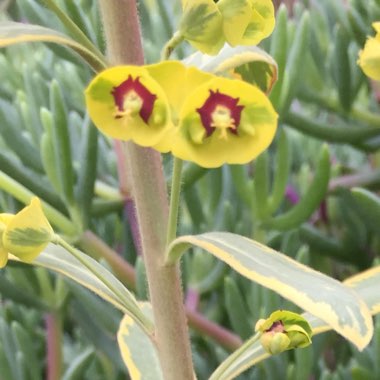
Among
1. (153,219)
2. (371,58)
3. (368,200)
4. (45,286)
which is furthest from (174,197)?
(45,286)

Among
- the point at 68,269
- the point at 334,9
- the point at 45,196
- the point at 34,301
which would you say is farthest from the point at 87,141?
the point at 334,9

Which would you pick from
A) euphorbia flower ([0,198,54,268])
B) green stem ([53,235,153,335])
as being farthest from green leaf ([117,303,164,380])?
euphorbia flower ([0,198,54,268])

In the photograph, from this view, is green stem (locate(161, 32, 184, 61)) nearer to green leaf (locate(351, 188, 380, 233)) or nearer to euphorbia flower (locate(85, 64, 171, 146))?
euphorbia flower (locate(85, 64, 171, 146))

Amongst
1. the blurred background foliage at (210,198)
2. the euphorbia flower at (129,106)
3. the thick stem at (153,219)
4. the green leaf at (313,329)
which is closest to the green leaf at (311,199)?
the blurred background foliage at (210,198)

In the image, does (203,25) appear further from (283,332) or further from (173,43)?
(283,332)

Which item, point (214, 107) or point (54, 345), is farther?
point (54, 345)

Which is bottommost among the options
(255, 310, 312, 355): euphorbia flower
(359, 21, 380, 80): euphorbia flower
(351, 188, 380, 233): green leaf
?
(255, 310, 312, 355): euphorbia flower
